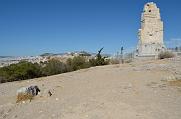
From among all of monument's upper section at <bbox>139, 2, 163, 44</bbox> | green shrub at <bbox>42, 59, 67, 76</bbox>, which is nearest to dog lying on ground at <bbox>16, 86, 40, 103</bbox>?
green shrub at <bbox>42, 59, 67, 76</bbox>

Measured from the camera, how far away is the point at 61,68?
39156 mm

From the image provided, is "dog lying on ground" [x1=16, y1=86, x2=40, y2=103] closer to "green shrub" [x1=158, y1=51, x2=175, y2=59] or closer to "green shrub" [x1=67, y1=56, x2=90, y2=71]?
"green shrub" [x1=158, y1=51, x2=175, y2=59]

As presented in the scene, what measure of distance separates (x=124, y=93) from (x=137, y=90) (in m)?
1.00

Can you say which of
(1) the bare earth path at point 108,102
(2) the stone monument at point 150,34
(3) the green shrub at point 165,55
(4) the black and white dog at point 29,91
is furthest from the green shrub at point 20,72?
(4) the black and white dog at point 29,91

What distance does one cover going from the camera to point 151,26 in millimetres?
36969

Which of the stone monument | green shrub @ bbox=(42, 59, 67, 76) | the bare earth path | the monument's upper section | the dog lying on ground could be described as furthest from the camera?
green shrub @ bbox=(42, 59, 67, 76)

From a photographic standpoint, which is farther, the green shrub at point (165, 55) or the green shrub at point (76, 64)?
the green shrub at point (76, 64)

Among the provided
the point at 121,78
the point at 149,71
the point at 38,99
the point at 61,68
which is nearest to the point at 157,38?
the point at 61,68

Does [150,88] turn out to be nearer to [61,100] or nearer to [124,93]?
[124,93]

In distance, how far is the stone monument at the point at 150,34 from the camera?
3647cm

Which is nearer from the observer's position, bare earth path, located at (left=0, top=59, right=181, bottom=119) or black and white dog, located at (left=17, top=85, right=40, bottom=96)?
bare earth path, located at (left=0, top=59, right=181, bottom=119)

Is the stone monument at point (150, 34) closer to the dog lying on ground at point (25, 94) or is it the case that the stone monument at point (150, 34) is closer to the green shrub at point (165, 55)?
the green shrub at point (165, 55)

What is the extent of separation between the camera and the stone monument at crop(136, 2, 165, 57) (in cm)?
3647

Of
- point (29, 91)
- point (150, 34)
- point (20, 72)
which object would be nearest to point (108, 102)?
point (29, 91)
